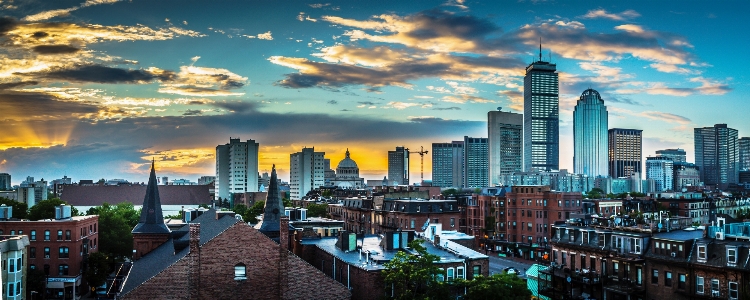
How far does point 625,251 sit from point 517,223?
63223 mm

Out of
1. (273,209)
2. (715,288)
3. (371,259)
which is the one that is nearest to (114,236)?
(273,209)

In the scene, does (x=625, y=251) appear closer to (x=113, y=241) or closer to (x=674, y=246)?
(x=674, y=246)

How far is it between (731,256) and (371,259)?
94.7 feet

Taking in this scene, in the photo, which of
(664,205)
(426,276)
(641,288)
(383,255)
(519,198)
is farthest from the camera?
(664,205)

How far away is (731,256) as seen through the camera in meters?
49.7

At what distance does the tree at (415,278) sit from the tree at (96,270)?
5896 cm

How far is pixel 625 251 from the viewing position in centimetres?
6144

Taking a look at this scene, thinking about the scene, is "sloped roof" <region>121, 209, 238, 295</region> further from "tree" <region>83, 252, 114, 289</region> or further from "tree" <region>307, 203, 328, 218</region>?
"tree" <region>307, 203, 328, 218</region>

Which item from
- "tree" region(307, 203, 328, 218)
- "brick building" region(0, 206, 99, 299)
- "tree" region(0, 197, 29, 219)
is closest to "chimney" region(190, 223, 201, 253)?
"brick building" region(0, 206, 99, 299)

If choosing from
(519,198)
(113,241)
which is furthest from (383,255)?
(519,198)

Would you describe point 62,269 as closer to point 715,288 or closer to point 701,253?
point 701,253

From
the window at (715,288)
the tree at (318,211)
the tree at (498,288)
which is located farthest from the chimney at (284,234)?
the tree at (318,211)

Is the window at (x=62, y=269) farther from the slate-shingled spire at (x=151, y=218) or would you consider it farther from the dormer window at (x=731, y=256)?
the dormer window at (x=731, y=256)

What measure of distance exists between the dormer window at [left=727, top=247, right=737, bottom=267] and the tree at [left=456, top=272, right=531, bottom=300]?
18.9 m
